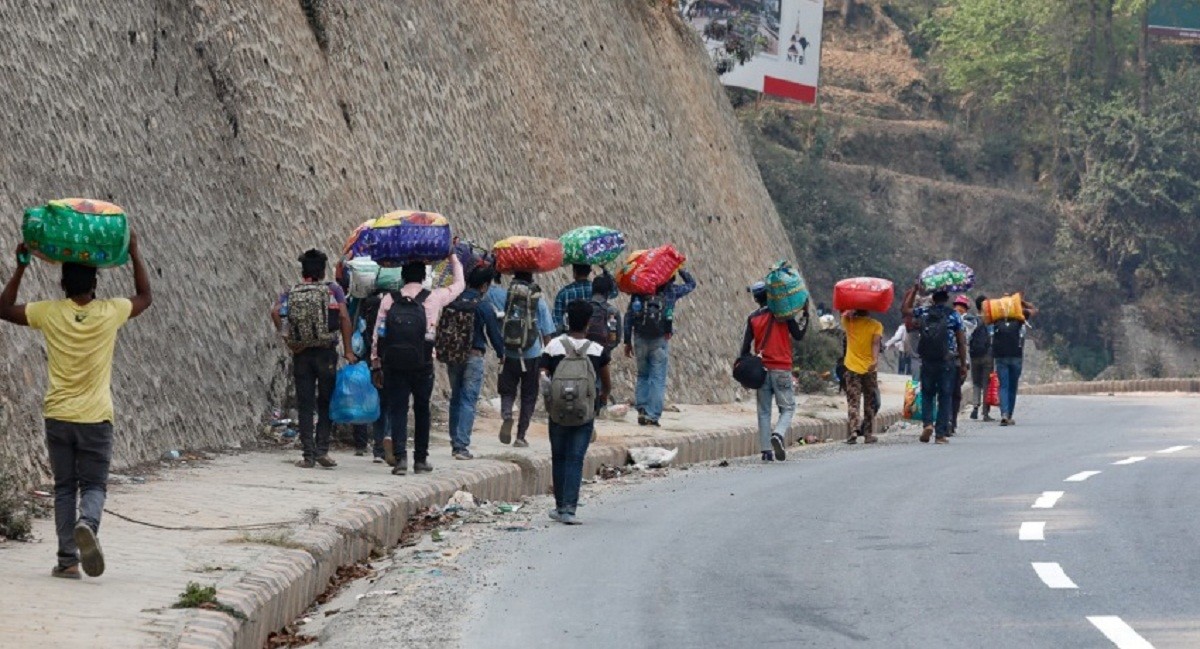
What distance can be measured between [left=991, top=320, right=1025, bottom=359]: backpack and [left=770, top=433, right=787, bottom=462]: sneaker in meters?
8.08

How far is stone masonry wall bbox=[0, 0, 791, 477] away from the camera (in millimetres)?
16484

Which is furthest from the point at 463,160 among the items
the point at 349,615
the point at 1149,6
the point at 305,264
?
the point at 1149,6

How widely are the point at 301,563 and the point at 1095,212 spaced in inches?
2521

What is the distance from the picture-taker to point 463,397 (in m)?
18.0

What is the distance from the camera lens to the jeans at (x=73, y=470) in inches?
388

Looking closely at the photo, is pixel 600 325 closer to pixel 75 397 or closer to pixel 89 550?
pixel 75 397

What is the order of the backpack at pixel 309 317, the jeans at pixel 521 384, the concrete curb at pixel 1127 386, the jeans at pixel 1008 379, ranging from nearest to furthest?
the backpack at pixel 309 317
the jeans at pixel 521 384
the jeans at pixel 1008 379
the concrete curb at pixel 1127 386

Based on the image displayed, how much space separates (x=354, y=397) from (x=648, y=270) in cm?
697

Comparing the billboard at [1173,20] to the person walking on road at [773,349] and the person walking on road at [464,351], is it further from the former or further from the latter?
the person walking on road at [464,351]

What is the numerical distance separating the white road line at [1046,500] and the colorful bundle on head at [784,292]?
4571 millimetres

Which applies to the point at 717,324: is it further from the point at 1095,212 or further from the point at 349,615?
the point at 1095,212

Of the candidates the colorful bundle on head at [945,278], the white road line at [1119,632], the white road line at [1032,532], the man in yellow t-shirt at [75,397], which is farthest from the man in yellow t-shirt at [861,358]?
the man in yellow t-shirt at [75,397]

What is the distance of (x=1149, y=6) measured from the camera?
7888 centimetres

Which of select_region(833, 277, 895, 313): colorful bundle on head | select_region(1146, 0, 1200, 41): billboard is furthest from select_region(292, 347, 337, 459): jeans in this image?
select_region(1146, 0, 1200, 41): billboard
